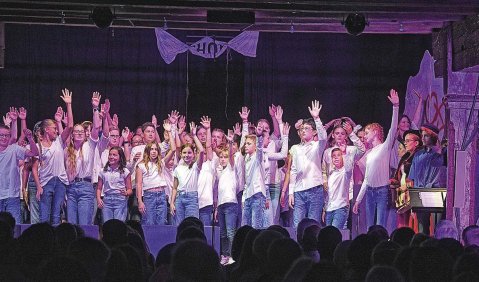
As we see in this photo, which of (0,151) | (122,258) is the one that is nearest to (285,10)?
(0,151)

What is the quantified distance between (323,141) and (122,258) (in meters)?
7.27

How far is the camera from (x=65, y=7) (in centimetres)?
1162

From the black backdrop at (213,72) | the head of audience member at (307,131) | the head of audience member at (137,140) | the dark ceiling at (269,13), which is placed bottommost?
the head of audience member at (137,140)

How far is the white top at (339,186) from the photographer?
11719 millimetres

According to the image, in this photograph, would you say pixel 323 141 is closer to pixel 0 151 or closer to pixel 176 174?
pixel 176 174

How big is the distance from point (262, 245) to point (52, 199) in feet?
23.0

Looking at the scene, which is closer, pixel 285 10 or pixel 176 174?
pixel 285 10

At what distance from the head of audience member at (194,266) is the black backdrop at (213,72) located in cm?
1112

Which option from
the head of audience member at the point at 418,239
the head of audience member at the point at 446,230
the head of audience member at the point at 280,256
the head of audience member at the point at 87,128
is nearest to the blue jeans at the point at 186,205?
the head of audience member at the point at 87,128

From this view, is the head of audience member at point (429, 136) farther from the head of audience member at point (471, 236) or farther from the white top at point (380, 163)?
the head of audience member at point (471, 236)

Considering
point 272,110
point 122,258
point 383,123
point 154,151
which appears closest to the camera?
point 122,258

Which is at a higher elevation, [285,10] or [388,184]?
[285,10]

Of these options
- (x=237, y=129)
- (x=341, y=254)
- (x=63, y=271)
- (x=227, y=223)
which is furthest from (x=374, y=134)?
(x=63, y=271)

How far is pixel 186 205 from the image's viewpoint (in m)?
11.9
